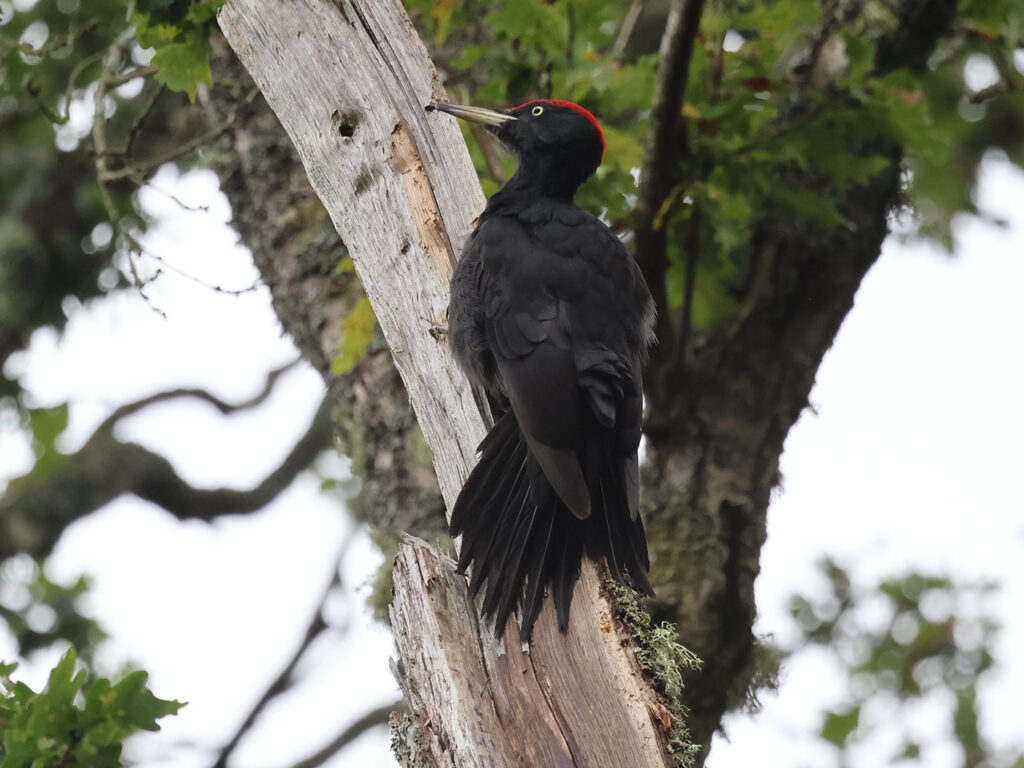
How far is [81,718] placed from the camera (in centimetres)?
268

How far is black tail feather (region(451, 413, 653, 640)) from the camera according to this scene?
251 centimetres

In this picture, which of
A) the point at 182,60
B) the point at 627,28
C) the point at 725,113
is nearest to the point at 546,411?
the point at 182,60

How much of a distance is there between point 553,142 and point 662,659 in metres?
1.73

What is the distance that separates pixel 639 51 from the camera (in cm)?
573

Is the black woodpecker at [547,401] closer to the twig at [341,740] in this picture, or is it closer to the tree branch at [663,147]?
the tree branch at [663,147]

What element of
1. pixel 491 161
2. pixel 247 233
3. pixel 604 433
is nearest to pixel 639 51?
pixel 491 161

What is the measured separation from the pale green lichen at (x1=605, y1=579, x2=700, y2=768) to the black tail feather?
55 millimetres

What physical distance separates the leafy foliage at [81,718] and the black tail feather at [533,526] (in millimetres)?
925

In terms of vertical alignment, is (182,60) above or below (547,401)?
above

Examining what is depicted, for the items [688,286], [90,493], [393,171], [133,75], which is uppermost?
[133,75]

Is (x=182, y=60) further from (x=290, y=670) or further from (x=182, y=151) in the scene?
(x=290, y=670)

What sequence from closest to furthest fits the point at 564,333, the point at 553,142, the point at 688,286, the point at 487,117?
the point at 564,333, the point at 553,142, the point at 487,117, the point at 688,286

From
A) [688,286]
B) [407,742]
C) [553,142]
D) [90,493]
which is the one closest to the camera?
[407,742]

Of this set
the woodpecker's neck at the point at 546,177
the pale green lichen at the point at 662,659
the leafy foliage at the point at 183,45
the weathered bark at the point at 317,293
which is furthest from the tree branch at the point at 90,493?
the pale green lichen at the point at 662,659
